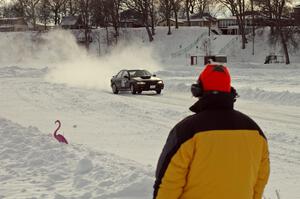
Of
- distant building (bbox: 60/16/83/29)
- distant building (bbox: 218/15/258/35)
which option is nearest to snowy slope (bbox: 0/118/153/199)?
distant building (bbox: 218/15/258/35)

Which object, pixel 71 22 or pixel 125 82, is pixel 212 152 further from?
pixel 71 22

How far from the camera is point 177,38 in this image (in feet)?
261

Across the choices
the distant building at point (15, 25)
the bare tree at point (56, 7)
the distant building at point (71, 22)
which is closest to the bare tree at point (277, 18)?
the distant building at point (71, 22)

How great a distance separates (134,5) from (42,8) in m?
37.8

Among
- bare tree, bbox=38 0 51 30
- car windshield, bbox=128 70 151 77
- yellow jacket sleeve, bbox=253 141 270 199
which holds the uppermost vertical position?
bare tree, bbox=38 0 51 30

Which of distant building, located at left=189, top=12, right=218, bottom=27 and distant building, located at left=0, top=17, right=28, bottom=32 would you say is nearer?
distant building, located at left=189, top=12, right=218, bottom=27

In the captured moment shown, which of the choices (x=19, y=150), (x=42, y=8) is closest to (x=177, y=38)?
(x=42, y=8)

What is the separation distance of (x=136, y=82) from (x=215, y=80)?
22.7 metres

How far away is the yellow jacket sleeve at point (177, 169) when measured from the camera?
2965mm

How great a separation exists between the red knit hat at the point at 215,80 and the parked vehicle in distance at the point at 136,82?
2238 cm

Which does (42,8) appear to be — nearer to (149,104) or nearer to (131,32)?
(131,32)

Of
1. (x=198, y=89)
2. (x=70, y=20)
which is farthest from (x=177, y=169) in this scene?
(x=70, y=20)

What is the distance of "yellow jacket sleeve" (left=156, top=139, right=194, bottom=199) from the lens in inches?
117

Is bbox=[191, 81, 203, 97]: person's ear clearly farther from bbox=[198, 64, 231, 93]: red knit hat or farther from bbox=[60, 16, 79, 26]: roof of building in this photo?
bbox=[60, 16, 79, 26]: roof of building
